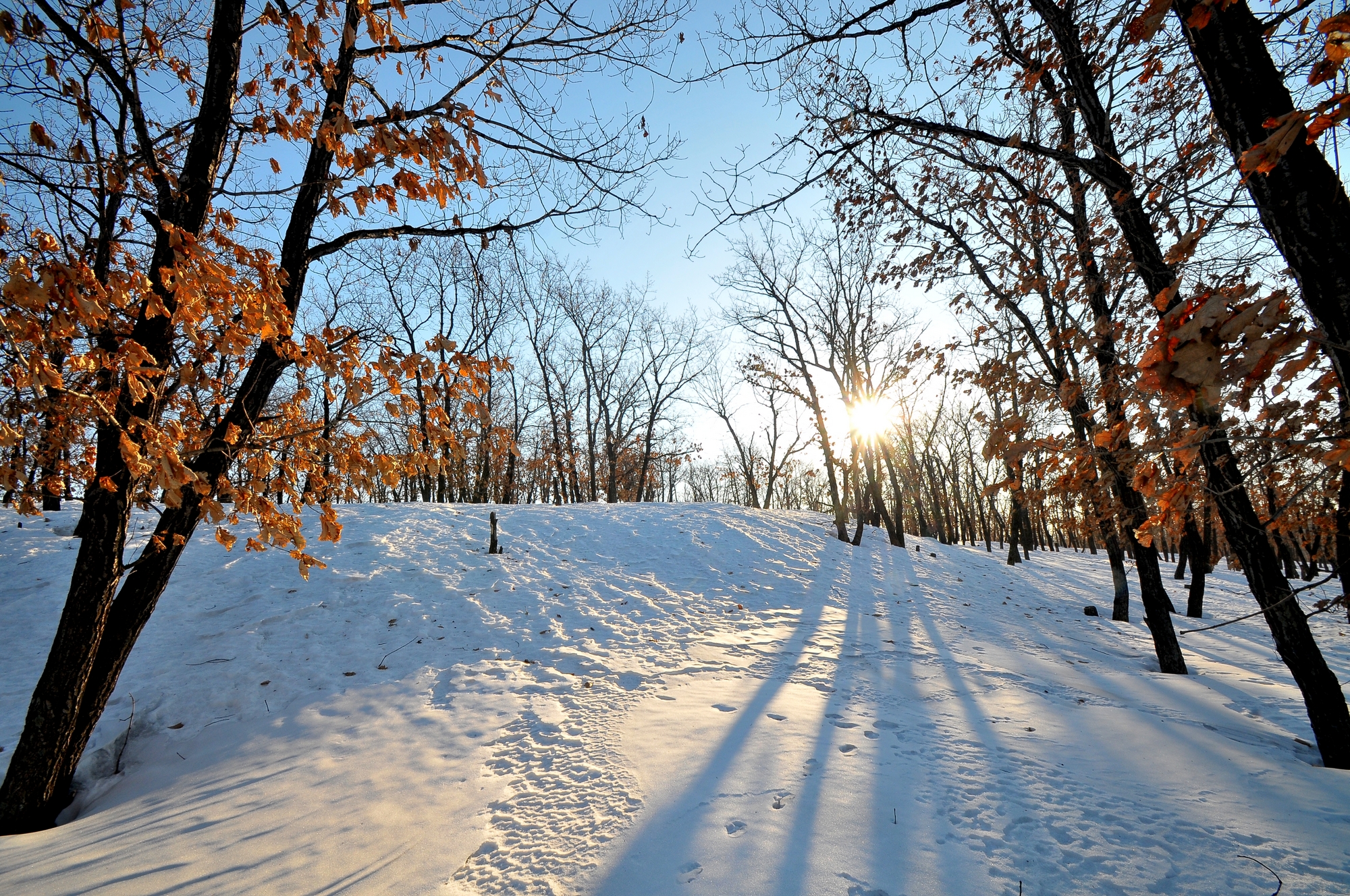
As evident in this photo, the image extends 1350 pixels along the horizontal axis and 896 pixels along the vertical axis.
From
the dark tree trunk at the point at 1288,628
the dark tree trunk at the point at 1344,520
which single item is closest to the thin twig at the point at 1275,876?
the dark tree trunk at the point at 1288,628

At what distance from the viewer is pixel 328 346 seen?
3.57m

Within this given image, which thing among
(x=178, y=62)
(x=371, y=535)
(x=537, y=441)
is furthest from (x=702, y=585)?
(x=537, y=441)

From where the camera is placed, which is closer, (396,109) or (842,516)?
(396,109)

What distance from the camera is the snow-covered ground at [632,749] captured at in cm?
259

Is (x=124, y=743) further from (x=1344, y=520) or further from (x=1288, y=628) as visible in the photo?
(x=1344, y=520)

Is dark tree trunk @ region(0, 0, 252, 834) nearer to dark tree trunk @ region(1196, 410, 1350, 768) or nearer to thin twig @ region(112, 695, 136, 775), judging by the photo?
thin twig @ region(112, 695, 136, 775)

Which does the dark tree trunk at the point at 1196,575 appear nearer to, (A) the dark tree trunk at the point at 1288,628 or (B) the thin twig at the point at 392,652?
(A) the dark tree trunk at the point at 1288,628

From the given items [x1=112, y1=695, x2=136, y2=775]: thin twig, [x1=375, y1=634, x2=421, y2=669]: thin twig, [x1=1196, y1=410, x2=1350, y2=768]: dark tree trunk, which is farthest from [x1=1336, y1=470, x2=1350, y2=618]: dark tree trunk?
[x1=112, y1=695, x2=136, y2=775]: thin twig

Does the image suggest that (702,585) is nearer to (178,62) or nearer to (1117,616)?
(1117,616)

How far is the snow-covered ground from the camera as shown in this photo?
8.48 ft

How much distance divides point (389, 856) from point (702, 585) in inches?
297

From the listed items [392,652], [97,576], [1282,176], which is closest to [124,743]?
[97,576]

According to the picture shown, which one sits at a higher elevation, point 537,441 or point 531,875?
point 537,441

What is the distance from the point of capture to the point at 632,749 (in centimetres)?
394
